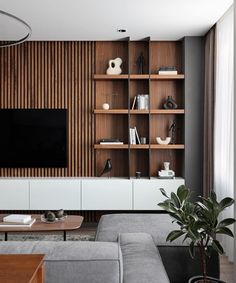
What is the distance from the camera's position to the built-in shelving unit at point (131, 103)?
509cm

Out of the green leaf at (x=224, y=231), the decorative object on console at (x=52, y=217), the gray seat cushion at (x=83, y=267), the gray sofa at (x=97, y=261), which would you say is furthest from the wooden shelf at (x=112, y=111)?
the gray seat cushion at (x=83, y=267)

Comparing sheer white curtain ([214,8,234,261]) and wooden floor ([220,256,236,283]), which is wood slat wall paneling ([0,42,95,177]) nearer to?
sheer white curtain ([214,8,234,261])

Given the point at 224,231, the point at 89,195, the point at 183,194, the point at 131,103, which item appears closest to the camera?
the point at 224,231

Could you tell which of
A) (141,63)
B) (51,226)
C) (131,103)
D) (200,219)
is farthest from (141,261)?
(141,63)

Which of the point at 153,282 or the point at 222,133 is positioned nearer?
the point at 153,282

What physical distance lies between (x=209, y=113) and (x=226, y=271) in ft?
6.24

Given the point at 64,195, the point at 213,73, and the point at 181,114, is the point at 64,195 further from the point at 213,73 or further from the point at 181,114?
the point at 213,73

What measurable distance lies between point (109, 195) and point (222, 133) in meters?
1.64

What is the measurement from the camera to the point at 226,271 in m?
3.41

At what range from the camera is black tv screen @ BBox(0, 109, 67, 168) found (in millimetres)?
4941

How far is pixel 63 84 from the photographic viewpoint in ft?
16.6

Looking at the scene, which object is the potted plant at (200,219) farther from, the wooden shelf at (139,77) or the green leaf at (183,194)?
the wooden shelf at (139,77)

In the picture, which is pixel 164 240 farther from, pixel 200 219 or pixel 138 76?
pixel 138 76

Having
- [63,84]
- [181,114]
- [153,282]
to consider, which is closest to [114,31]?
[63,84]
